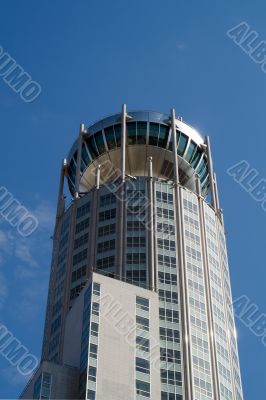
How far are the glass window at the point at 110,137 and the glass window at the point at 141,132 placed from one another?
4593 millimetres

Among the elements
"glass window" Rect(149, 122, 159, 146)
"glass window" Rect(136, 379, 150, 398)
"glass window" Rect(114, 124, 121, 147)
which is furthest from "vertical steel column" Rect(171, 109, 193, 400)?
"glass window" Rect(114, 124, 121, 147)

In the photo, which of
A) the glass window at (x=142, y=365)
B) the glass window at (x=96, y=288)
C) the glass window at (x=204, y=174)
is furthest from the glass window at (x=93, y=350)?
the glass window at (x=204, y=174)

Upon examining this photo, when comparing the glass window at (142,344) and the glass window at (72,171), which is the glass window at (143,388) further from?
the glass window at (72,171)

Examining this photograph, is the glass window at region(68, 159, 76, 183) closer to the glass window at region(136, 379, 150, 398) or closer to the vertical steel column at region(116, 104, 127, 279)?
the vertical steel column at region(116, 104, 127, 279)

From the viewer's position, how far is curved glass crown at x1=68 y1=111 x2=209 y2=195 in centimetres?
14938

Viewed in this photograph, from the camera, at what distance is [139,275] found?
121 m

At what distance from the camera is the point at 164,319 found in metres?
115

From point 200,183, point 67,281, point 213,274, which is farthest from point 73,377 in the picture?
point 200,183

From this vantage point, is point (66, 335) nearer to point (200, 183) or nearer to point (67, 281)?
point (67, 281)

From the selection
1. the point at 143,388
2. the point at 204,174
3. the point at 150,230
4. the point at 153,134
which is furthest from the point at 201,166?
the point at 143,388

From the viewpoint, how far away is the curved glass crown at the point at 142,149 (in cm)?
14938

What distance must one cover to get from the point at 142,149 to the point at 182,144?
7.42m

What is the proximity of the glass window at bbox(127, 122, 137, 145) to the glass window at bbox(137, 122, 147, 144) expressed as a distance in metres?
0.55

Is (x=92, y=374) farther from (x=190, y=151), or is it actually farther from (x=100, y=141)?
(x=190, y=151)
